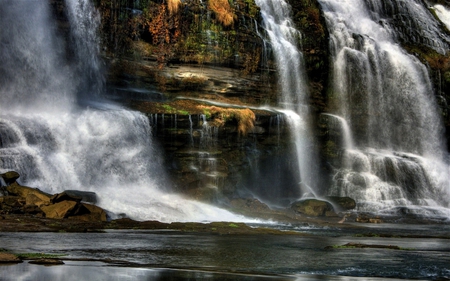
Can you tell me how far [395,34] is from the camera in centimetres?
4356

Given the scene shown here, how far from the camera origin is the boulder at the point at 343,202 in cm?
3043

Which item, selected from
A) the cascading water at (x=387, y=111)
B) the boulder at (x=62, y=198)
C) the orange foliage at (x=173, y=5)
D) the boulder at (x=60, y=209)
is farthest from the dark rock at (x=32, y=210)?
the cascading water at (x=387, y=111)

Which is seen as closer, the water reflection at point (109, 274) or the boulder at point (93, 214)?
the water reflection at point (109, 274)

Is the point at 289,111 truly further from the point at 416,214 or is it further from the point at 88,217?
the point at 88,217

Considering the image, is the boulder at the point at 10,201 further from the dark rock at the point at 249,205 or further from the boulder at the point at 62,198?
the dark rock at the point at 249,205

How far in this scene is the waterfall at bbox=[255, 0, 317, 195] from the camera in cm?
3388

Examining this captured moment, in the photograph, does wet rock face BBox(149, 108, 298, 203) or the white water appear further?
the white water

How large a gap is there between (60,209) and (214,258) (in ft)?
31.0

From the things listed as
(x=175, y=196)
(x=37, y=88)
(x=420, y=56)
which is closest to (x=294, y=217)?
(x=175, y=196)

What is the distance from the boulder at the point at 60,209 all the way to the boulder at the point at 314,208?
12.3m

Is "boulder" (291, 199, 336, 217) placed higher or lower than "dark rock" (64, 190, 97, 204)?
lower

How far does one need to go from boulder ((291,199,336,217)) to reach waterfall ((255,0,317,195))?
5149mm

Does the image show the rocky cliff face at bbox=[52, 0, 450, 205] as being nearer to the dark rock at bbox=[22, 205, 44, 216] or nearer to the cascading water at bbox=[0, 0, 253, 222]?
the cascading water at bbox=[0, 0, 253, 222]

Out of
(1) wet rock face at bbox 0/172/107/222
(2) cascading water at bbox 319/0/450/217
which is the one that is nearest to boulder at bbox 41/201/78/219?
(1) wet rock face at bbox 0/172/107/222
